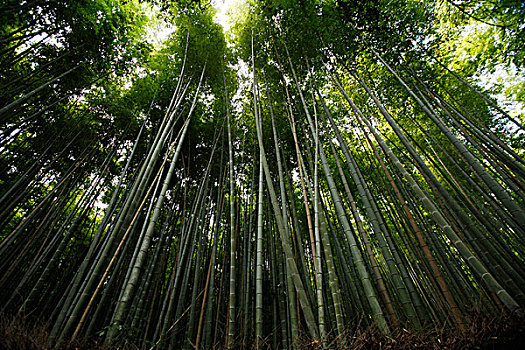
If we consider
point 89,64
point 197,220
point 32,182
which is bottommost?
point 197,220

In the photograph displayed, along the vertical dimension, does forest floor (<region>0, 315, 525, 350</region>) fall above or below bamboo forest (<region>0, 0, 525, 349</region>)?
below

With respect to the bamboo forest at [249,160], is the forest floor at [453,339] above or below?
below

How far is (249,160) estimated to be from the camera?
4977 mm

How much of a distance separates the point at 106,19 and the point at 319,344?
4833 millimetres

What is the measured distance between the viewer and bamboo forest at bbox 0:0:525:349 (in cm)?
208

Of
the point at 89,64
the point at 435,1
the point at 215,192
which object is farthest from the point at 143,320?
the point at 435,1

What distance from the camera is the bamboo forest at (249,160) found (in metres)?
2.08

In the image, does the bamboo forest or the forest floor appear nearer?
the forest floor

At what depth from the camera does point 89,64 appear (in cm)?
365

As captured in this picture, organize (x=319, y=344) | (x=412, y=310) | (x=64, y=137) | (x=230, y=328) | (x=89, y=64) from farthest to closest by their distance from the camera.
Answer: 1. (x=64, y=137)
2. (x=89, y=64)
3. (x=230, y=328)
4. (x=412, y=310)
5. (x=319, y=344)

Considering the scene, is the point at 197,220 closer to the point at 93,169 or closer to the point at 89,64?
the point at 93,169

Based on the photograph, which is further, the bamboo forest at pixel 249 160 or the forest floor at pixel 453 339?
the bamboo forest at pixel 249 160

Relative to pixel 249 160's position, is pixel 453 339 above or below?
below

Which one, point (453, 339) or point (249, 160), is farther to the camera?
point (249, 160)
